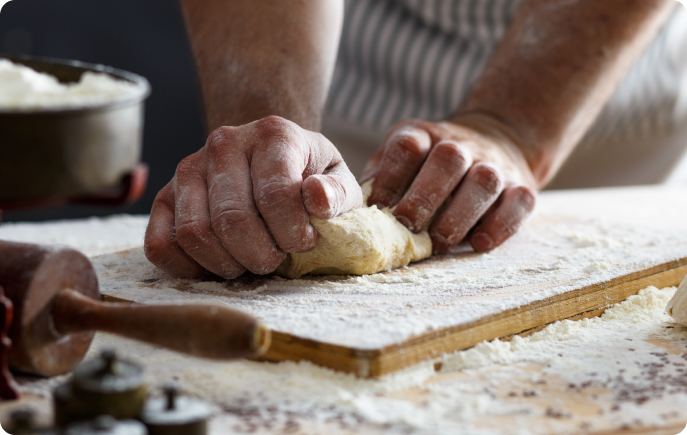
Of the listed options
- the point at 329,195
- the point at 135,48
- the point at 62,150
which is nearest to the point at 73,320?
the point at 62,150

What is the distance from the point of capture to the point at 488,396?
2.93 feet

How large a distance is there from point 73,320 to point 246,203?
1.37 ft

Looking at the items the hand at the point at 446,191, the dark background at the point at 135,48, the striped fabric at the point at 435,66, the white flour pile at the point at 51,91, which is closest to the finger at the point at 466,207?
the hand at the point at 446,191

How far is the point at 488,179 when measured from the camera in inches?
62.6

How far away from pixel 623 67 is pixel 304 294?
157 cm

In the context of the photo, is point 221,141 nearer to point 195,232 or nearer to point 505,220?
point 195,232

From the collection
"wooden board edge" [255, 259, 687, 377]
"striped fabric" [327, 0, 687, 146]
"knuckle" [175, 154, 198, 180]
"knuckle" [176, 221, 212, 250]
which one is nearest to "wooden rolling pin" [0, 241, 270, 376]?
"wooden board edge" [255, 259, 687, 377]

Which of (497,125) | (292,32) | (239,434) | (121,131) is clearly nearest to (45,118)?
(121,131)

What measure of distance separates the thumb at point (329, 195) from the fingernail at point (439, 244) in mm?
292

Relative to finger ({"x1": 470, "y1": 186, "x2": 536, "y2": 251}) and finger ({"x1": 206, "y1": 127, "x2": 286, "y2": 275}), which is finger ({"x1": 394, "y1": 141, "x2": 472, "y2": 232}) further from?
finger ({"x1": 206, "y1": 127, "x2": 286, "y2": 275})

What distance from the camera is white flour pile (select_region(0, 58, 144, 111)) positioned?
2.36 feet

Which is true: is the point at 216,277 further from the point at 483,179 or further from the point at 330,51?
the point at 330,51

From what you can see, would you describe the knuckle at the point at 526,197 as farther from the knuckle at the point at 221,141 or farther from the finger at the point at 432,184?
the knuckle at the point at 221,141

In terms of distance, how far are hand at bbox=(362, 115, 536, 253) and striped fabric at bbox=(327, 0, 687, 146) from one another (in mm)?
988
